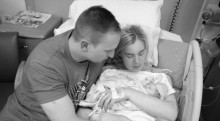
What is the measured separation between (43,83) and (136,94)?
493 millimetres

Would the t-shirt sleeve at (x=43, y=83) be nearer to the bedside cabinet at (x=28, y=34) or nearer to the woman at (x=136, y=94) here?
the woman at (x=136, y=94)

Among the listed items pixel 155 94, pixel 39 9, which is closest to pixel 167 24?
pixel 155 94

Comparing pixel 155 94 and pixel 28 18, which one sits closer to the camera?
pixel 155 94

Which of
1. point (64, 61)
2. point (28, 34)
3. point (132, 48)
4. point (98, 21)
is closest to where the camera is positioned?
point (98, 21)

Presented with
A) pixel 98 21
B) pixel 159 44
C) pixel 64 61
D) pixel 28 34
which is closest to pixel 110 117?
pixel 64 61

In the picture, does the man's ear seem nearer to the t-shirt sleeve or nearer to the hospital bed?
the t-shirt sleeve

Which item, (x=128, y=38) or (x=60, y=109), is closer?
(x=60, y=109)

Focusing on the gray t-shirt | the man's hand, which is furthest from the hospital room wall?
the man's hand

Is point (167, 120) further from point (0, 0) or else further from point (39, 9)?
point (0, 0)

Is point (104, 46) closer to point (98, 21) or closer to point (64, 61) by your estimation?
point (98, 21)

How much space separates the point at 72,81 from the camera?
107 cm

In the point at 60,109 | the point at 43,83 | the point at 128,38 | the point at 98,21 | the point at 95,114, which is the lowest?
the point at 95,114

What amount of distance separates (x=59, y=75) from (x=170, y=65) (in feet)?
2.74

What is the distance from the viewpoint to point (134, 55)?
1.17 metres
